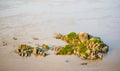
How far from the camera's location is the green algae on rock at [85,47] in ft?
47.4

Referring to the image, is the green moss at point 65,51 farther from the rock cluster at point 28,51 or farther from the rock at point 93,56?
the rock at point 93,56

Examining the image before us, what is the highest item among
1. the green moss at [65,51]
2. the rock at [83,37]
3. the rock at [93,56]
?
the rock at [83,37]

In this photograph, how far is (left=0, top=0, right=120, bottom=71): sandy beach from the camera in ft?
46.2

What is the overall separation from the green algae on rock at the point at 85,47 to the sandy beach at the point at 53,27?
0.30 meters

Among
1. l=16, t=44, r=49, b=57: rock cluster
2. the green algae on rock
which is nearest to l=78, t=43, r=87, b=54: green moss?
the green algae on rock

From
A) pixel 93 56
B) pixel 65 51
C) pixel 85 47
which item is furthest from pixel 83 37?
pixel 93 56

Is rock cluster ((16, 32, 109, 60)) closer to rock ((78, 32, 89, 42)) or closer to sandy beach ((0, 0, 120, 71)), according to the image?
rock ((78, 32, 89, 42))

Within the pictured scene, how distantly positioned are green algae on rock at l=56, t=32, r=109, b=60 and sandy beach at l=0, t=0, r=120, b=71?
0.30 meters

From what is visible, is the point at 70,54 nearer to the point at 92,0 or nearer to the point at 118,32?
the point at 118,32

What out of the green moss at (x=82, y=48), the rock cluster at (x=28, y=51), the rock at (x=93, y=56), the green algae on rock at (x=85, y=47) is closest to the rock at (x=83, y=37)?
the green algae on rock at (x=85, y=47)

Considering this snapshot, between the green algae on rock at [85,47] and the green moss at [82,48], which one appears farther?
the green moss at [82,48]

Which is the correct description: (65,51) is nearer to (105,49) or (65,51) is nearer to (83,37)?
(83,37)

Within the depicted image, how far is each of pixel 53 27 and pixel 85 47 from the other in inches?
191

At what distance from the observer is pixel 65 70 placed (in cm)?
1346
